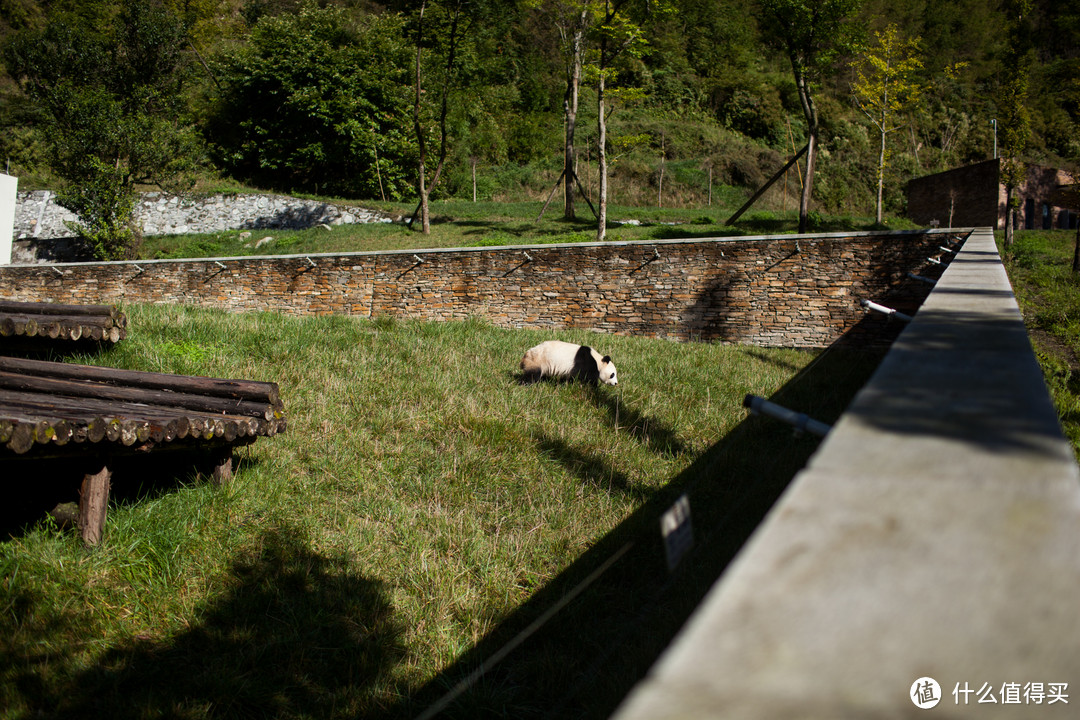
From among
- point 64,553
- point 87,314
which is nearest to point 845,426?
point 64,553

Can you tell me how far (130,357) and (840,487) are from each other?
310 inches

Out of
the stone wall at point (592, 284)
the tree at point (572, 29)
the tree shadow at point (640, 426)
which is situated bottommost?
the tree shadow at point (640, 426)

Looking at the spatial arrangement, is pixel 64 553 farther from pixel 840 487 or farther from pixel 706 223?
pixel 706 223

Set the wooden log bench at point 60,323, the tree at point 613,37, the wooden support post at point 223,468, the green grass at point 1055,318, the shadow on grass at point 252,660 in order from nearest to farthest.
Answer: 1. the shadow on grass at point 252,660
2. the wooden support post at point 223,468
3. the wooden log bench at point 60,323
4. the green grass at point 1055,318
5. the tree at point 613,37

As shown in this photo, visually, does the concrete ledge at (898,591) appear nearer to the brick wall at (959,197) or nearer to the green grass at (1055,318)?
the green grass at (1055,318)

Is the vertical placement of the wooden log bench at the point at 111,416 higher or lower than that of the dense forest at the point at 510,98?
lower

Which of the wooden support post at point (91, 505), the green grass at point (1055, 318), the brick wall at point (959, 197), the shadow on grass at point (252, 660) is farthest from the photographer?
the brick wall at point (959, 197)

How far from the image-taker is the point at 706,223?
73.7ft

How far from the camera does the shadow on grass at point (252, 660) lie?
3.02m

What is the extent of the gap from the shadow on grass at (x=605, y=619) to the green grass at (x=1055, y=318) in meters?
2.81

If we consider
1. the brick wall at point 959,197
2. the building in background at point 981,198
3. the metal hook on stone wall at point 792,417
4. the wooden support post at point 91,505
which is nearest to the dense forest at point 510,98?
the brick wall at point 959,197

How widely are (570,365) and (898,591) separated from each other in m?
7.64

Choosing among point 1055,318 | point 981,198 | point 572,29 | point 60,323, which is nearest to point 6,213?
point 572,29

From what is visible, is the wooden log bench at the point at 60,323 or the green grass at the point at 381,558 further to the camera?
the wooden log bench at the point at 60,323
